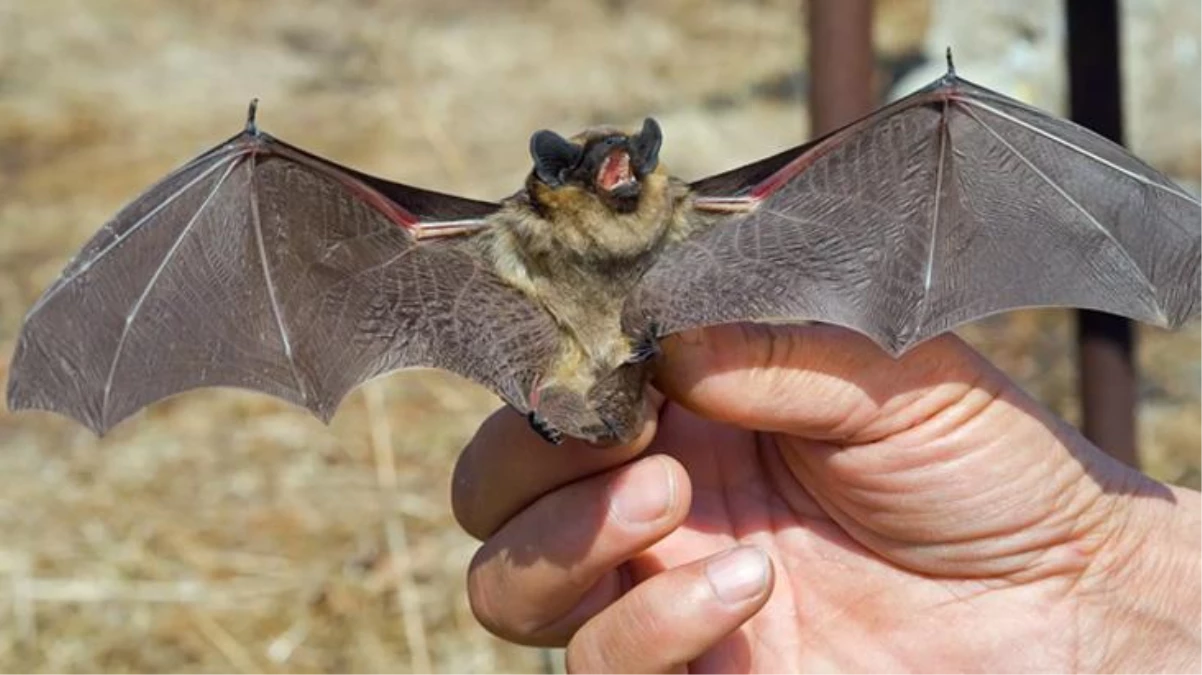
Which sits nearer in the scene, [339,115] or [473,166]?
[473,166]

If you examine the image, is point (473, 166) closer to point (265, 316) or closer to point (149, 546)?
point (149, 546)

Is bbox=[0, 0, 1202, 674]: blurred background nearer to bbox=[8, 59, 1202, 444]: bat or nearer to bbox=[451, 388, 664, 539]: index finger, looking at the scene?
bbox=[451, 388, 664, 539]: index finger

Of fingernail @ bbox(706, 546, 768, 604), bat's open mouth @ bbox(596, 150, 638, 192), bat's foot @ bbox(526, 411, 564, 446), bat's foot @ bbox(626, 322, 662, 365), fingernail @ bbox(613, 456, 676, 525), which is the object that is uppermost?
bat's open mouth @ bbox(596, 150, 638, 192)

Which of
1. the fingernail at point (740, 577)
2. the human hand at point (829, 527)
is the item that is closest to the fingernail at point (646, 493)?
the human hand at point (829, 527)

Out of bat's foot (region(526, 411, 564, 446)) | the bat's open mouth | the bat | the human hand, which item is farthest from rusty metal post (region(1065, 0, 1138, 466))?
bat's foot (region(526, 411, 564, 446))

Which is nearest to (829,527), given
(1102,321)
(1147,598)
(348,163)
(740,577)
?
(740,577)

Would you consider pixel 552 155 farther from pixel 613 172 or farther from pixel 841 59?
pixel 841 59

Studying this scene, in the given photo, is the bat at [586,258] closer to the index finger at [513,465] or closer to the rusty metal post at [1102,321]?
the index finger at [513,465]

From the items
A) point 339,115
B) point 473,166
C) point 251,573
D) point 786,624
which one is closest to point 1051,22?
point 473,166
